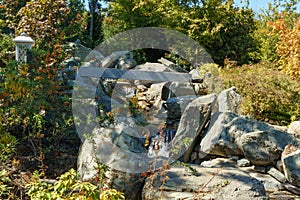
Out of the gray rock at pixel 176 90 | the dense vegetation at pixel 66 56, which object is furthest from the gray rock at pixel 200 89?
the dense vegetation at pixel 66 56

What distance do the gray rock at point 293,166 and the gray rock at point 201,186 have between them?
3.65 ft

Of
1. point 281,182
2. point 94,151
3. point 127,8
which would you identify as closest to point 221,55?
point 127,8

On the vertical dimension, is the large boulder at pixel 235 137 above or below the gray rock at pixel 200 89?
below

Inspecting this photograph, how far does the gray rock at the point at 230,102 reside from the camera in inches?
267

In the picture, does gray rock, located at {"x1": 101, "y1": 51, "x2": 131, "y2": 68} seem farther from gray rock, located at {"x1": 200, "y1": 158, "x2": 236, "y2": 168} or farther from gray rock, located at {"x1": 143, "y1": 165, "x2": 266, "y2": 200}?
gray rock, located at {"x1": 143, "y1": 165, "x2": 266, "y2": 200}

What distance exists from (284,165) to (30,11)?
5.24 metres

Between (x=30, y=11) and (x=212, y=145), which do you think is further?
(x=30, y=11)

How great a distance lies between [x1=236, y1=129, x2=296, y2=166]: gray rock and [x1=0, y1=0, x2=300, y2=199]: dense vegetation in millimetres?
1805

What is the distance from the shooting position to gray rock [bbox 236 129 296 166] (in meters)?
4.67

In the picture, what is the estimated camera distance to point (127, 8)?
12.5 meters

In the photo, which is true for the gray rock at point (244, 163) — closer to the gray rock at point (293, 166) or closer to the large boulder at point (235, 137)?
the large boulder at point (235, 137)

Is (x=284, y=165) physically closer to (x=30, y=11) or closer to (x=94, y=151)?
(x=94, y=151)

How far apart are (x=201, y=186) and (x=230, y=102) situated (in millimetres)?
3915

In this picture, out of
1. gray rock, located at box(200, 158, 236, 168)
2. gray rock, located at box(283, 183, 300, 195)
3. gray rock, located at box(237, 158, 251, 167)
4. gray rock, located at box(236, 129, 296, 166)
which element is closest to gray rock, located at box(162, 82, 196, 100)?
gray rock, located at box(200, 158, 236, 168)
